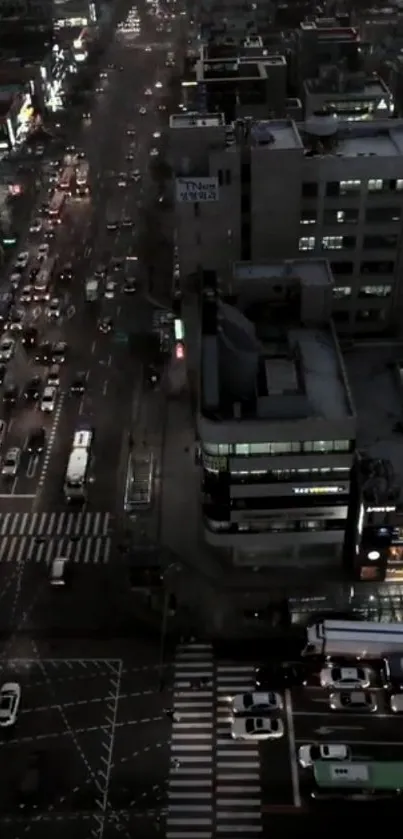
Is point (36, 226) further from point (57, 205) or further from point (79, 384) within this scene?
point (79, 384)

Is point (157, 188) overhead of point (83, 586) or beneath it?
overhead

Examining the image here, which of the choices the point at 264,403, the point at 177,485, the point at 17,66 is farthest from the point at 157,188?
the point at 264,403

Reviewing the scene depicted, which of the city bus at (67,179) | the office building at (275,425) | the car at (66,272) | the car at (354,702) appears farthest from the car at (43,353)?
the car at (354,702)

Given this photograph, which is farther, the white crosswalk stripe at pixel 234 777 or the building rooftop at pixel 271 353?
the building rooftop at pixel 271 353

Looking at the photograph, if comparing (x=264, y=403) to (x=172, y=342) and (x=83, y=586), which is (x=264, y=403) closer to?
(x=83, y=586)

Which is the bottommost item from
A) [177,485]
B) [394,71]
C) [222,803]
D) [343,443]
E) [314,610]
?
[222,803]

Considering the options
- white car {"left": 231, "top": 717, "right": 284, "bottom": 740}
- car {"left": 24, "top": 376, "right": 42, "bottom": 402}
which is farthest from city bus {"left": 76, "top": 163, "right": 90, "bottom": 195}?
white car {"left": 231, "top": 717, "right": 284, "bottom": 740}

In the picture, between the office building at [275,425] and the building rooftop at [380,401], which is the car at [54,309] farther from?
the building rooftop at [380,401]
